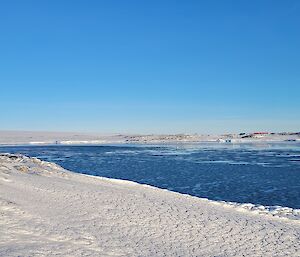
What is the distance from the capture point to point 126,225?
458 inches

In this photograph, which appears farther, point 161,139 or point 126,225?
point 161,139

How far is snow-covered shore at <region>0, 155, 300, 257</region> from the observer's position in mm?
9398

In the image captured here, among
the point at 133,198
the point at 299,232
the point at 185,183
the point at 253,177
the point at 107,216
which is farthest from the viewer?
the point at 253,177

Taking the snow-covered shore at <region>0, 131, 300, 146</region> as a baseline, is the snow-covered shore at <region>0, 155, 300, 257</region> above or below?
below

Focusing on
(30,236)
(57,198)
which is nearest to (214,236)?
(30,236)

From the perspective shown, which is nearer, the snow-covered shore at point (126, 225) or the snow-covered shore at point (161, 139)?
the snow-covered shore at point (126, 225)

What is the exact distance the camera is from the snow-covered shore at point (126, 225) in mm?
9398

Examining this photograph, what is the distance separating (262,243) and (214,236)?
1.26 m

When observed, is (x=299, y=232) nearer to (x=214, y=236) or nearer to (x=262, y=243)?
(x=262, y=243)

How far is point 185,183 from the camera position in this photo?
2208 centimetres

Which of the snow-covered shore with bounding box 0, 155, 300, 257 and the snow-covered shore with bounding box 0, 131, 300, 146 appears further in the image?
the snow-covered shore with bounding box 0, 131, 300, 146

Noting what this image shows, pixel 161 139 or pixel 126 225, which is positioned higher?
pixel 161 139

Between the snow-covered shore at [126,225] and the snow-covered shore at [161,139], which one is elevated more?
the snow-covered shore at [161,139]

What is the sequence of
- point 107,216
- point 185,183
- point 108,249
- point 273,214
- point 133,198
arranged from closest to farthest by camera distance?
1. point 108,249
2. point 107,216
3. point 273,214
4. point 133,198
5. point 185,183
